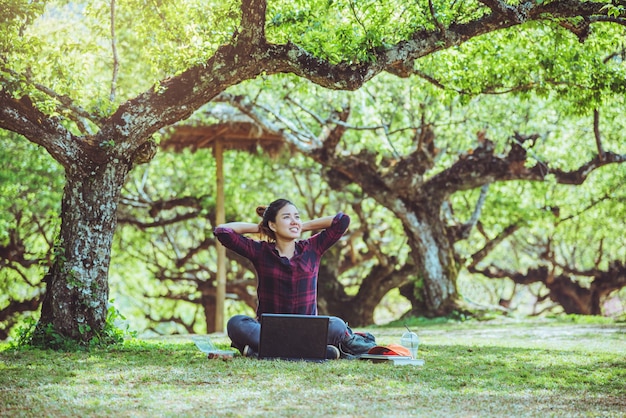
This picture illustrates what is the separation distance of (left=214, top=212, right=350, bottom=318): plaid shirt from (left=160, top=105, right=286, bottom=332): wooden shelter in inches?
Answer: 341

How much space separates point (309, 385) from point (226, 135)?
11.9 metres

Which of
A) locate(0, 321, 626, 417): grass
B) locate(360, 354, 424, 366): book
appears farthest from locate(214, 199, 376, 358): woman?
locate(0, 321, 626, 417): grass

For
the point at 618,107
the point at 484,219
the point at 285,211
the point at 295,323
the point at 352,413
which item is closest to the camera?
the point at 352,413

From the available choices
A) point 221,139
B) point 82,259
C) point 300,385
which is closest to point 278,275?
point 300,385

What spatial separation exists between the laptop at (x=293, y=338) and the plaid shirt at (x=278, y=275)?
453 mm

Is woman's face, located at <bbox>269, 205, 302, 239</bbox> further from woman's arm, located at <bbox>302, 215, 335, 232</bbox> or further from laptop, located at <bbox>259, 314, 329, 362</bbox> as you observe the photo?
laptop, located at <bbox>259, 314, 329, 362</bbox>

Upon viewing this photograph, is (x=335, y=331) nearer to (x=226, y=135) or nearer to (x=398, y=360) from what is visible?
(x=398, y=360)

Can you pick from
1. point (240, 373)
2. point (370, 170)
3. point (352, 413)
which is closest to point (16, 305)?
point (370, 170)

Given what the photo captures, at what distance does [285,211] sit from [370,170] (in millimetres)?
8908

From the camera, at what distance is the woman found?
22.2 feet

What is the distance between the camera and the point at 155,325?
84.3 feet

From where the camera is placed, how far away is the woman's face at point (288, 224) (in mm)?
6770

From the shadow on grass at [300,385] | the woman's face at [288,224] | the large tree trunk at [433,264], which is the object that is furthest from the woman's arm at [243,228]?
the large tree trunk at [433,264]

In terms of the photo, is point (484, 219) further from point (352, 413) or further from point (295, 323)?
point (352, 413)
